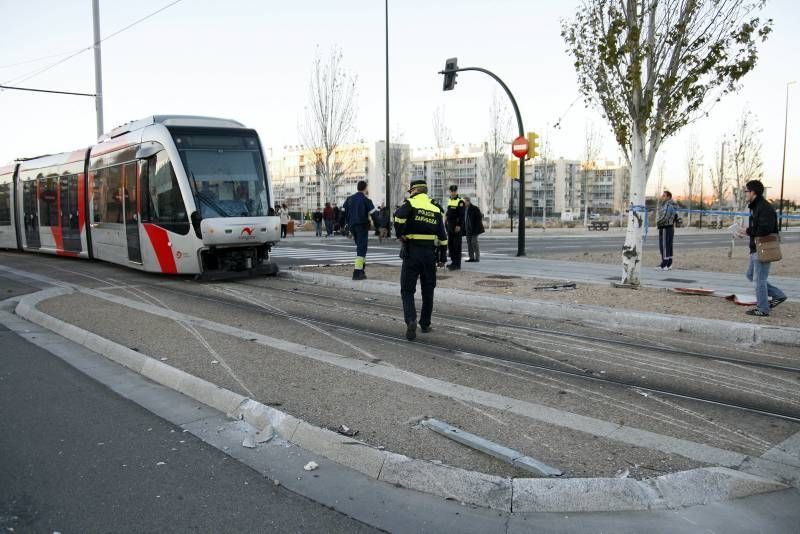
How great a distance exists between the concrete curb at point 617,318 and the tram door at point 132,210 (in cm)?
547

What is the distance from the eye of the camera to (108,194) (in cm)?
1449

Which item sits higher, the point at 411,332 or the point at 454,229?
the point at 454,229

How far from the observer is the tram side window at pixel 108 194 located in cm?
1392

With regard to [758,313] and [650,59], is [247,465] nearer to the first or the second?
[758,313]

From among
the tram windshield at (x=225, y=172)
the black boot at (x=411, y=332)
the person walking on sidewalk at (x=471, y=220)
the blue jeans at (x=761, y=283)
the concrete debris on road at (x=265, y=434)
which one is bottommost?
the concrete debris on road at (x=265, y=434)

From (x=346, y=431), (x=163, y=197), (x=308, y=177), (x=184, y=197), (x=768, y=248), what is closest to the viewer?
(x=346, y=431)

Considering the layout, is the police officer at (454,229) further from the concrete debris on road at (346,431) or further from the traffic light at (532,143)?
the concrete debris on road at (346,431)

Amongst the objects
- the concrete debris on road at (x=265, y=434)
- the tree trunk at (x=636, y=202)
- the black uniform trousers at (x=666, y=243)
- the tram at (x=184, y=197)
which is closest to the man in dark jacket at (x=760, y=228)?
the tree trunk at (x=636, y=202)

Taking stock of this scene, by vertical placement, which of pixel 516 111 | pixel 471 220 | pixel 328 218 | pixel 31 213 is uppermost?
pixel 516 111

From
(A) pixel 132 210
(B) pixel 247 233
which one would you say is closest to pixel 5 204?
(A) pixel 132 210

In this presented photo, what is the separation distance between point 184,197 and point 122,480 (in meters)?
8.98

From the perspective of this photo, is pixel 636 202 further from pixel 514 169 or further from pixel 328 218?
pixel 328 218

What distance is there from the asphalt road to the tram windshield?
7.42m

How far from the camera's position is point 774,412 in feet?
15.7
